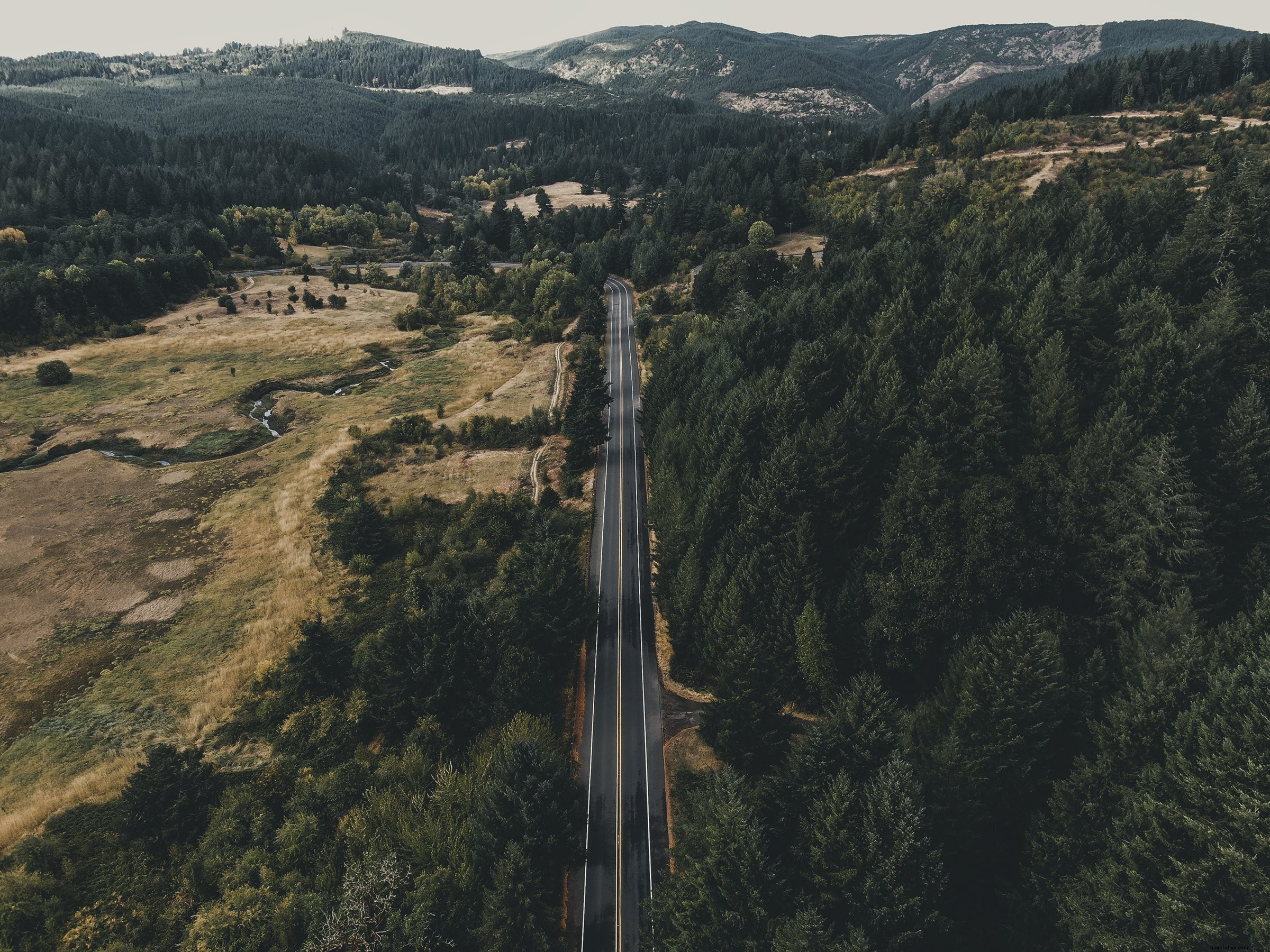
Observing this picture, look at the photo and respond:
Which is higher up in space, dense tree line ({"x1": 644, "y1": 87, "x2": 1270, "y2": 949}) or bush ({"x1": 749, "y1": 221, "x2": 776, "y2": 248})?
bush ({"x1": 749, "y1": 221, "x2": 776, "y2": 248})

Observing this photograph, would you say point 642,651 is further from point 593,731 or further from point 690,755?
point 690,755

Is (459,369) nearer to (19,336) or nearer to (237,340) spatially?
(237,340)

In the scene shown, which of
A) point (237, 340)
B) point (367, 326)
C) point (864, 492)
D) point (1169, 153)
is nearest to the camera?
point (864, 492)

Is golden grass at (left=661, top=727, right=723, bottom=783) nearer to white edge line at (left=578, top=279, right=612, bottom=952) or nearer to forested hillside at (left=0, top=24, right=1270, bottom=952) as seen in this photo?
forested hillside at (left=0, top=24, right=1270, bottom=952)

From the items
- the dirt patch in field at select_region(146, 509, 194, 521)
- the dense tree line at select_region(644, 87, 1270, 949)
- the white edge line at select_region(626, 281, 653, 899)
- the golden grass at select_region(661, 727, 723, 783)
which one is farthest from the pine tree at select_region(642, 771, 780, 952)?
the dirt patch in field at select_region(146, 509, 194, 521)

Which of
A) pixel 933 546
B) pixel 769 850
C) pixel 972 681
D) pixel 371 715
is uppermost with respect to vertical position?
pixel 933 546

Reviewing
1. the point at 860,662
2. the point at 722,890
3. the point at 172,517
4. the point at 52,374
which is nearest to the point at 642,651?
the point at 860,662

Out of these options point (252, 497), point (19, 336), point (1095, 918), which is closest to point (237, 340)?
point (19, 336)
